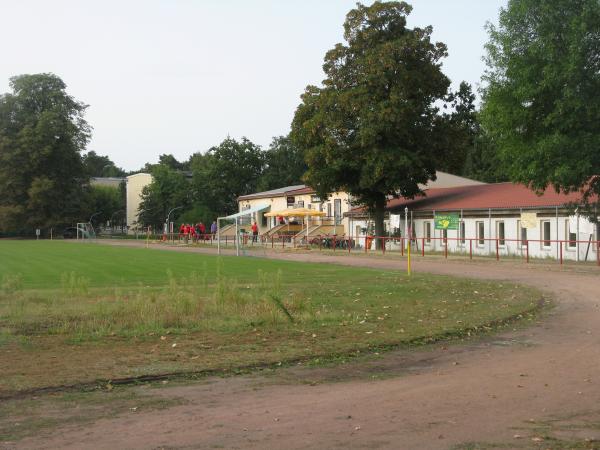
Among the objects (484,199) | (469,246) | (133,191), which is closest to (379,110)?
(484,199)

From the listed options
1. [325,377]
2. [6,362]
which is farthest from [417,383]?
[6,362]

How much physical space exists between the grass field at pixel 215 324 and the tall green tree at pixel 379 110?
2321 cm

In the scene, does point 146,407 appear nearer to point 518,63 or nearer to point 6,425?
→ point 6,425

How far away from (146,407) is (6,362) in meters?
3.56

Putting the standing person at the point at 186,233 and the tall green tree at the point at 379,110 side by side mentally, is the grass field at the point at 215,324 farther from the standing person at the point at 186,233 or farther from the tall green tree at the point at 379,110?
the standing person at the point at 186,233

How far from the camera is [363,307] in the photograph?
656 inches

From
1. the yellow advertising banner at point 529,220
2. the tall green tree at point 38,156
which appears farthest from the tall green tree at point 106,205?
the yellow advertising banner at point 529,220

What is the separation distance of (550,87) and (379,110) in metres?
16.1

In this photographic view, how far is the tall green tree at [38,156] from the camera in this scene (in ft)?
284

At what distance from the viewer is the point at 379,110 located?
4409 centimetres

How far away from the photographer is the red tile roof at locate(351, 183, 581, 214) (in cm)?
3806

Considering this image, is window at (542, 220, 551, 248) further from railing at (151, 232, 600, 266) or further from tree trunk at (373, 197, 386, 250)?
tree trunk at (373, 197, 386, 250)

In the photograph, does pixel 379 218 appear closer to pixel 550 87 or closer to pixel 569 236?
pixel 569 236

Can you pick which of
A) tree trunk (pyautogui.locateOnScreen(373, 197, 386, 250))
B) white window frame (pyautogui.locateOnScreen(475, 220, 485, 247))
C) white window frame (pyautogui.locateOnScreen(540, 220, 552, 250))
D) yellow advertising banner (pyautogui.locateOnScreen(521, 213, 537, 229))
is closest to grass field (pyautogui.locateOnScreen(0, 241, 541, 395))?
yellow advertising banner (pyautogui.locateOnScreen(521, 213, 537, 229))
